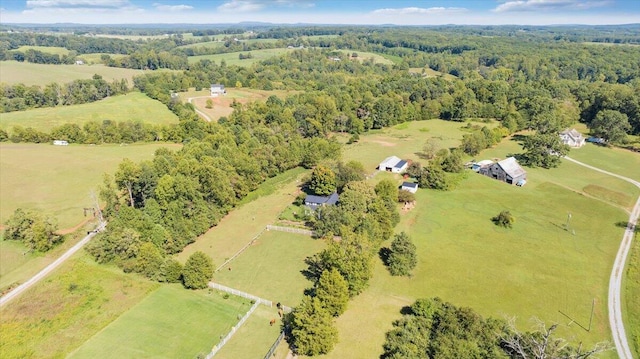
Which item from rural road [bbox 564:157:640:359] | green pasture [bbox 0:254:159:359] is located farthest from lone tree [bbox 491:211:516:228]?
green pasture [bbox 0:254:159:359]

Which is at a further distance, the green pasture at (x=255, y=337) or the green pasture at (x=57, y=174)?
the green pasture at (x=57, y=174)

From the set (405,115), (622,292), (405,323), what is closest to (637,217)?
(622,292)

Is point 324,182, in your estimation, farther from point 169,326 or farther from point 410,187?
point 169,326

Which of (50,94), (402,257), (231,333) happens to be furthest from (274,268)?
(50,94)

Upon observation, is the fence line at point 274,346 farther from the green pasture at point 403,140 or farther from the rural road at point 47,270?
the green pasture at point 403,140

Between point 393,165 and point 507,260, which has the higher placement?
point 393,165

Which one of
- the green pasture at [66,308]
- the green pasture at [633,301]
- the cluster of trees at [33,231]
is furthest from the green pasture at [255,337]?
the green pasture at [633,301]

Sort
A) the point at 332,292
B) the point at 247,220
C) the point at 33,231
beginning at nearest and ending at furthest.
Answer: the point at 332,292
the point at 33,231
the point at 247,220
